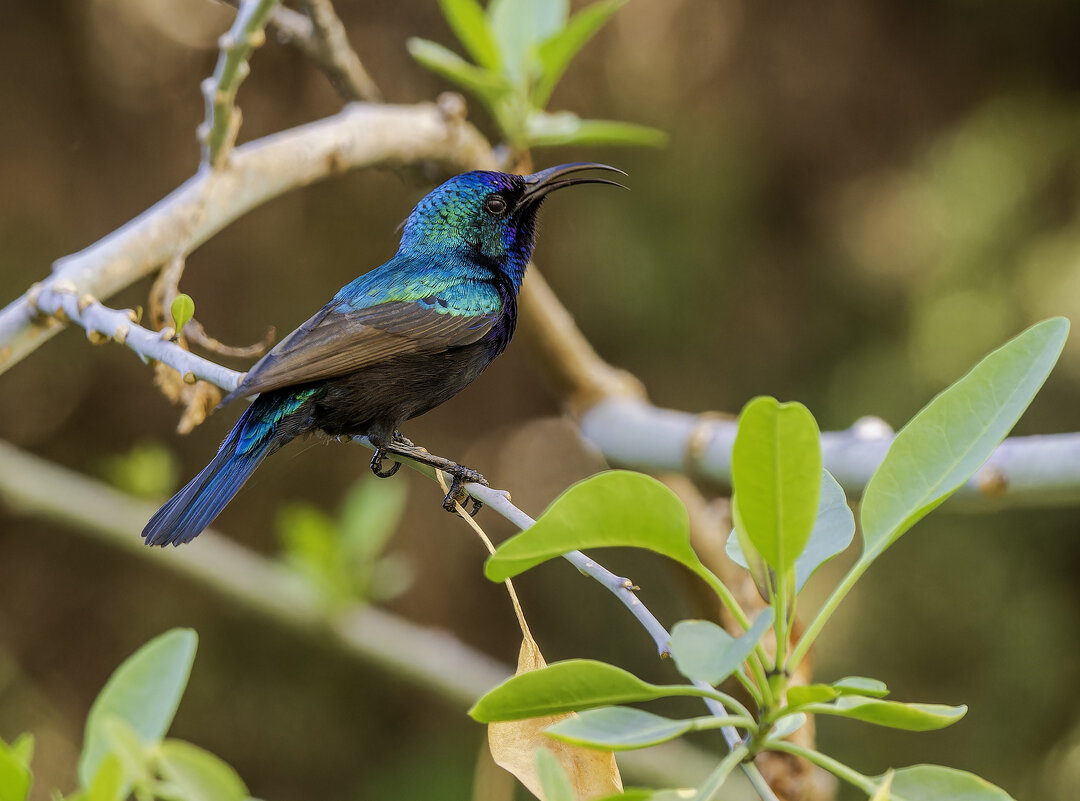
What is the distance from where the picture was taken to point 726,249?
411 cm

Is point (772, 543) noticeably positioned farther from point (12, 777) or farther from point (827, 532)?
point (12, 777)

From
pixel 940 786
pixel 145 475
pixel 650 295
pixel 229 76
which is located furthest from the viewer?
pixel 650 295

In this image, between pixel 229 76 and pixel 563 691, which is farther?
pixel 229 76

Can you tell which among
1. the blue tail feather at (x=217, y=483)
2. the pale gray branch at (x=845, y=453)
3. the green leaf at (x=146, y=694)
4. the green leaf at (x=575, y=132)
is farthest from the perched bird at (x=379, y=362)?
the green leaf at (x=146, y=694)

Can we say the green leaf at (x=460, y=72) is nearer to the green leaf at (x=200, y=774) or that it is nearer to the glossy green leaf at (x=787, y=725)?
the glossy green leaf at (x=787, y=725)

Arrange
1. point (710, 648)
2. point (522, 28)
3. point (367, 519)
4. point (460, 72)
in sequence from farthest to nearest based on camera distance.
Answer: point (367, 519)
point (522, 28)
point (460, 72)
point (710, 648)

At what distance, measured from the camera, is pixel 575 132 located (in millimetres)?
2637

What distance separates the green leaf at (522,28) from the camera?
272 cm

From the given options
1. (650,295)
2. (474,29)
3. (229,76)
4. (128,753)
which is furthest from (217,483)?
(650,295)

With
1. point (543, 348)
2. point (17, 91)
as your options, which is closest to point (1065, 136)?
point (543, 348)

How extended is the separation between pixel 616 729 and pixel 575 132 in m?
1.89

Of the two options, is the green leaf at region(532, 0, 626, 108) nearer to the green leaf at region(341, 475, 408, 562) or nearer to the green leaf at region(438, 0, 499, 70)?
the green leaf at region(438, 0, 499, 70)

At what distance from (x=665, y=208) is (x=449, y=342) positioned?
2.13m

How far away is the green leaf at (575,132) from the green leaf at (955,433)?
1.59 meters
